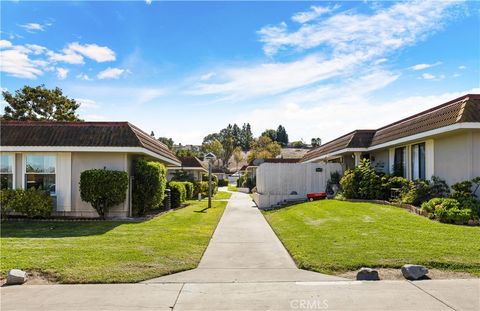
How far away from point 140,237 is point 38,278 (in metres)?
3.73

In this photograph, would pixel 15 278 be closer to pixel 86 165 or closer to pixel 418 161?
pixel 86 165

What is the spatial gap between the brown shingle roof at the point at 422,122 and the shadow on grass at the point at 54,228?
11.5m

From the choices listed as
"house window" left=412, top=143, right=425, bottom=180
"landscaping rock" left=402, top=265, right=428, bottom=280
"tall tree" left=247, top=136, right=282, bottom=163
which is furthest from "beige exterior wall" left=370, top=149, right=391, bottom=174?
"tall tree" left=247, top=136, right=282, bottom=163

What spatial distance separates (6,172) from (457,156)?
1678 centimetres

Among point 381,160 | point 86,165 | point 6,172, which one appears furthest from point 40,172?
point 381,160

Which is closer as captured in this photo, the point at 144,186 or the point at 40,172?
the point at 40,172

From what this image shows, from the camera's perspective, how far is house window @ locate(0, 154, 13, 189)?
15.5 metres

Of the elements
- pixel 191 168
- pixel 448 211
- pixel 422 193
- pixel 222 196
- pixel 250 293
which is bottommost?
pixel 222 196

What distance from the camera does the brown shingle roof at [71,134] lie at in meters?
15.1

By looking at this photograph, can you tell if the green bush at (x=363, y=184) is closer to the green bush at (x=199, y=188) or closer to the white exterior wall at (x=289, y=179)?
the white exterior wall at (x=289, y=179)

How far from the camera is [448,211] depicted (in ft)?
37.8

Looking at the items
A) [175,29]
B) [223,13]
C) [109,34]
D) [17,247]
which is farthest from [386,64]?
[17,247]

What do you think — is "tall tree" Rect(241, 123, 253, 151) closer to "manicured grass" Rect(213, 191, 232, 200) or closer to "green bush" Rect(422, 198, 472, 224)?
"manicured grass" Rect(213, 191, 232, 200)

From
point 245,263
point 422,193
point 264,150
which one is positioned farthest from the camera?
point 264,150
